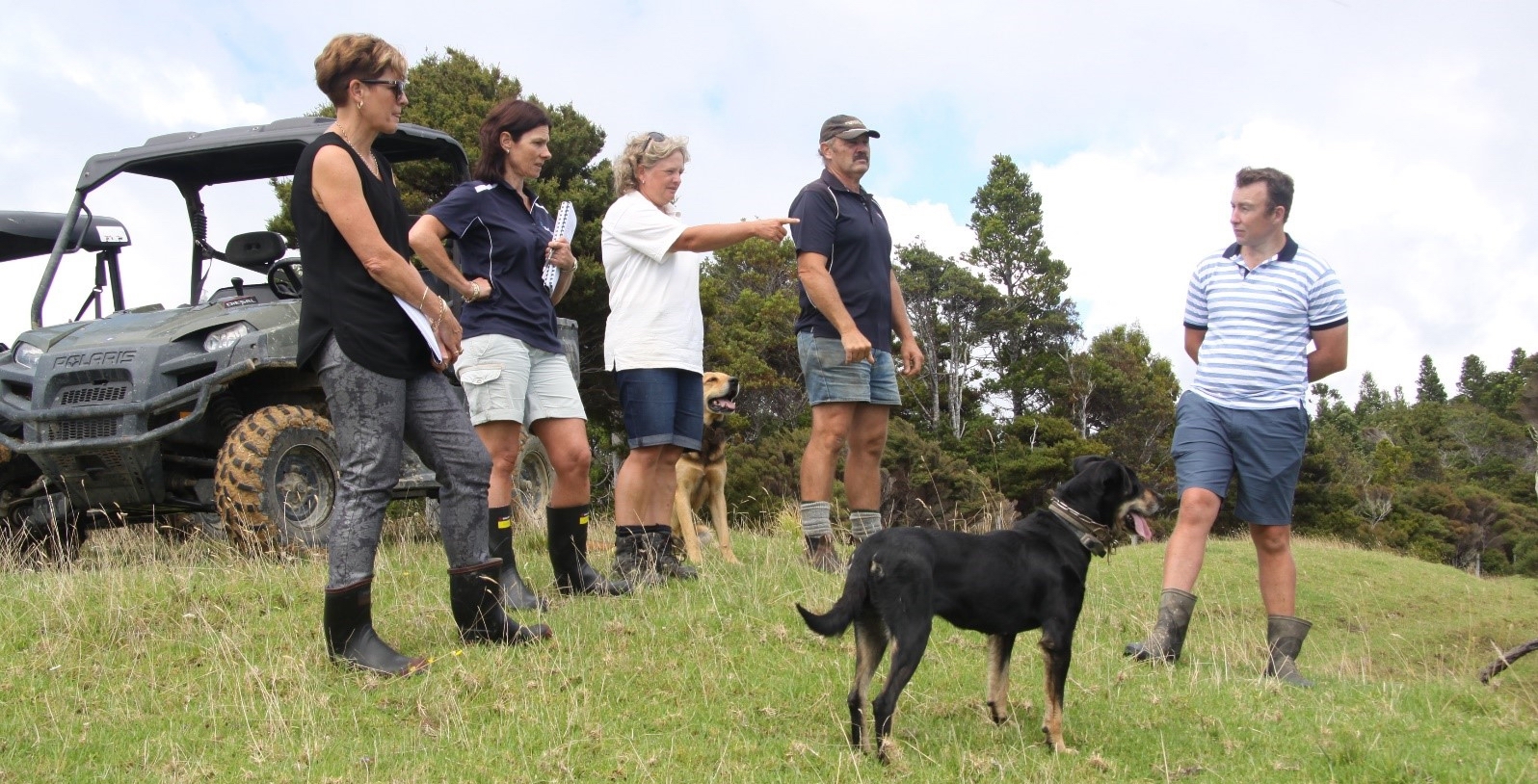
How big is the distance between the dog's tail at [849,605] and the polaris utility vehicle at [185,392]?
4669 millimetres

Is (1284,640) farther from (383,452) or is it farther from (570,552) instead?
(383,452)

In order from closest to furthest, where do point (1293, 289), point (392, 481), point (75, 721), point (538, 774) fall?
point (538, 774)
point (75, 721)
point (392, 481)
point (1293, 289)

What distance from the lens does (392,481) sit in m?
4.47

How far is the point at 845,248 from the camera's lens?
249 inches

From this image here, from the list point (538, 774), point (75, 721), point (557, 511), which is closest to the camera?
point (538, 774)

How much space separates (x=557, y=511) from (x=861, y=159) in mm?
2401

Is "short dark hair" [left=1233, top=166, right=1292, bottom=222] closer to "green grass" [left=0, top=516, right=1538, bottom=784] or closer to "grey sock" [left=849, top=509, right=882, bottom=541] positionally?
"green grass" [left=0, top=516, right=1538, bottom=784]

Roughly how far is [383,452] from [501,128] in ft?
5.72

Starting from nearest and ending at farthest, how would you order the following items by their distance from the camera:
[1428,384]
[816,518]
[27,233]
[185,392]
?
[816,518]
[185,392]
[27,233]
[1428,384]

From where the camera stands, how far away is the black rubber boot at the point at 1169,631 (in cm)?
517

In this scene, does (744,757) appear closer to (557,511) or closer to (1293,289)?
(557,511)

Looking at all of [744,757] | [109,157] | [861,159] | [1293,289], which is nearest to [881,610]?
[744,757]

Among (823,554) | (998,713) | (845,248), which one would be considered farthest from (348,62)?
(823,554)

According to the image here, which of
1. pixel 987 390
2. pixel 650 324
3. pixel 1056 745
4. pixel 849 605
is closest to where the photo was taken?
pixel 849 605
